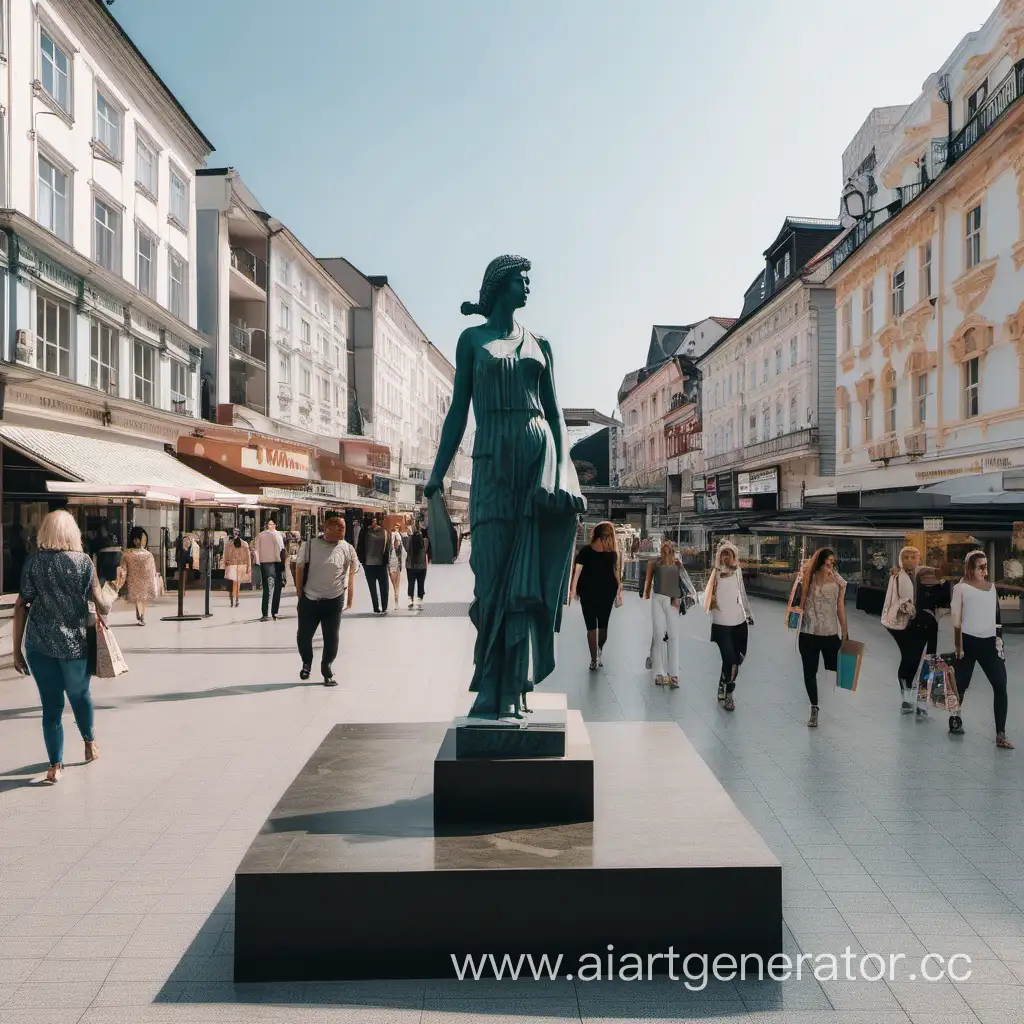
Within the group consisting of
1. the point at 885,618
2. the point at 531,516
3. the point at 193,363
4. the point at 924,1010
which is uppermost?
the point at 193,363

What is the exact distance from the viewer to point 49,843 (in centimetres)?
499

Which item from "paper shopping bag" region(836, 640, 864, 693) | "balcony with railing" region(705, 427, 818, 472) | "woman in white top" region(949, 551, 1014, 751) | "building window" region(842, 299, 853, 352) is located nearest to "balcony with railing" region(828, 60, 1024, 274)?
"building window" region(842, 299, 853, 352)

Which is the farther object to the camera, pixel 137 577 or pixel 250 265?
pixel 250 265

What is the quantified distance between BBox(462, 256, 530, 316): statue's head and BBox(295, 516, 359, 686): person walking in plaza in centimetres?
541

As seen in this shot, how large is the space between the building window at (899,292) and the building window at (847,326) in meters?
3.87

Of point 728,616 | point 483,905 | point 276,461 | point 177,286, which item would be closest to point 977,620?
point 728,616

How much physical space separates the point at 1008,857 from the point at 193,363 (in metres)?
25.8

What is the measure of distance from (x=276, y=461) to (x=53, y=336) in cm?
832

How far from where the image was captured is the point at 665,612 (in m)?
10.3

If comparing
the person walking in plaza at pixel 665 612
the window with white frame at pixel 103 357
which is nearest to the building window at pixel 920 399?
the person walking in plaza at pixel 665 612

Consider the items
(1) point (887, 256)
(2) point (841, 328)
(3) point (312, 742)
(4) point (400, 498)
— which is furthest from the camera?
(4) point (400, 498)

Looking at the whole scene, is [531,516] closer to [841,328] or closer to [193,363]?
[193,363]

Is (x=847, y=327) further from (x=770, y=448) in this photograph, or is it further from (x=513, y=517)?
(x=513, y=517)

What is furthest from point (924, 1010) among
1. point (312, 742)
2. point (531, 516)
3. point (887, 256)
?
point (887, 256)
